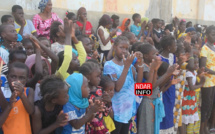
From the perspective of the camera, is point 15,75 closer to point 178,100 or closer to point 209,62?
point 178,100

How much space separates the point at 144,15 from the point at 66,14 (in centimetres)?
344

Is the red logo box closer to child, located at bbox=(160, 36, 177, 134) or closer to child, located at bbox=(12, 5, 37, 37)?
child, located at bbox=(160, 36, 177, 134)

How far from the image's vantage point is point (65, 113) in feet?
7.24

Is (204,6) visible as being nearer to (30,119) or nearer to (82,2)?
(82,2)

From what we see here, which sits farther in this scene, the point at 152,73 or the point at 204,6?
the point at 204,6

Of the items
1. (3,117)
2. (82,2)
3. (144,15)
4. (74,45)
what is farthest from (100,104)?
(144,15)

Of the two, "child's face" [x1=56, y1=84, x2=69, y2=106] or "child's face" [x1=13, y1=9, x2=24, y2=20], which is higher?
"child's face" [x1=13, y1=9, x2=24, y2=20]

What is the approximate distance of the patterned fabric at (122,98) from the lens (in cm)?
303

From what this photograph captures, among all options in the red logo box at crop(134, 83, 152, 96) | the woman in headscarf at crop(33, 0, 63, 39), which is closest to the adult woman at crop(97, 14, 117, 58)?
the woman in headscarf at crop(33, 0, 63, 39)

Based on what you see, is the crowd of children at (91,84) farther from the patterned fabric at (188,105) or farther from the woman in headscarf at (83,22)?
the woman in headscarf at (83,22)

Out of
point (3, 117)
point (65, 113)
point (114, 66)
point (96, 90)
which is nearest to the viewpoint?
point (3, 117)

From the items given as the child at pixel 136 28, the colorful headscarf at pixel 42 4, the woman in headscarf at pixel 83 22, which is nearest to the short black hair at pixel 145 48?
the woman in headscarf at pixel 83 22

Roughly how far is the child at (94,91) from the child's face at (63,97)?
419mm

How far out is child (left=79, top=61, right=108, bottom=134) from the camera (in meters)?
2.64
